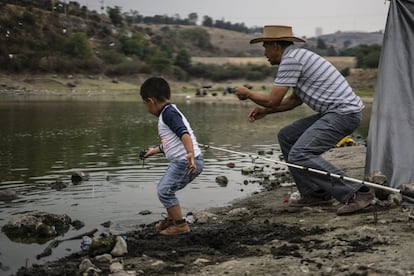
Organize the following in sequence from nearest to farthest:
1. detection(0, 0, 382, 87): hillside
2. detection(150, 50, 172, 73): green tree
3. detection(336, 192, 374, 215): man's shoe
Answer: detection(336, 192, 374, 215): man's shoe
detection(0, 0, 382, 87): hillside
detection(150, 50, 172, 73): green tree

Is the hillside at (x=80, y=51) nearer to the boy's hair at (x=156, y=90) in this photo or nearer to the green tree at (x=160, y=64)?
the green tree at (x=160, y=64)

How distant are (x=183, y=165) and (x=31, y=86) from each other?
64073mm

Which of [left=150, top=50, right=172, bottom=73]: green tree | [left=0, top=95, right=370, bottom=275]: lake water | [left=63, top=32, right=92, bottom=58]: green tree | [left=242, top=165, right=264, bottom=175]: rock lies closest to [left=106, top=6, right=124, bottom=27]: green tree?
[left=150, top=50, right=172, bottom=73]: green tree

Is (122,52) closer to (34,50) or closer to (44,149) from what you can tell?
(34,50)

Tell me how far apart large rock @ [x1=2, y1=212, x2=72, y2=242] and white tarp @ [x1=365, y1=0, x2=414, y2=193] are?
4126mm

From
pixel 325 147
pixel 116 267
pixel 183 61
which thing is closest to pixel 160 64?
pixel 183 61

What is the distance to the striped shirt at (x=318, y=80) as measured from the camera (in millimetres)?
6996

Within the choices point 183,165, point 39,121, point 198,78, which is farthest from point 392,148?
point 198,78

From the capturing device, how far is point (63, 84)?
70.6 m

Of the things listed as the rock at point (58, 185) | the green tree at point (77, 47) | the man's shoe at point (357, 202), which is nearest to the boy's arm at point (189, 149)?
the man's shoe at point (357, 202)

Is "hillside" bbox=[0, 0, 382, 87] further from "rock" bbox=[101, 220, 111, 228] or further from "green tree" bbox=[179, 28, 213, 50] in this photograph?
"rock" bbox=[101, 220, 111, 228]

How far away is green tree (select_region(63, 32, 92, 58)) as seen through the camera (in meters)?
83.8

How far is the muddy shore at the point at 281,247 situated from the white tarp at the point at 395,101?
0.96 metres

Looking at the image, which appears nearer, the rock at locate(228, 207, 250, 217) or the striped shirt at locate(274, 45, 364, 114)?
the striped shirt at locate(274, 45, 364, 114)
